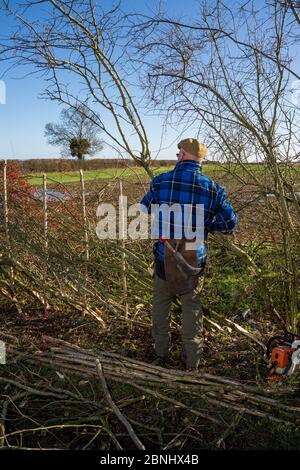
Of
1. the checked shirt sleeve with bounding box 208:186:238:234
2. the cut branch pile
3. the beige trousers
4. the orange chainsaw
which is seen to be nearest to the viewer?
the cut branch pile

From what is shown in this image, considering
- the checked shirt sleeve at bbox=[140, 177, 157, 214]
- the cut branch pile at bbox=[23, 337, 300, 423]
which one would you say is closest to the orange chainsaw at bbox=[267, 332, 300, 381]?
the cut branch pile at bbox=[23, 337, 300, 423]

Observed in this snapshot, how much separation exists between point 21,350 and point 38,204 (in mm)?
1915

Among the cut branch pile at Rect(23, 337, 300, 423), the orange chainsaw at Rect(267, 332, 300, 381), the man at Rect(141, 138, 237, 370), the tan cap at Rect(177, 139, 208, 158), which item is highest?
the tan cap at Rect(177, 139, 208, 158)

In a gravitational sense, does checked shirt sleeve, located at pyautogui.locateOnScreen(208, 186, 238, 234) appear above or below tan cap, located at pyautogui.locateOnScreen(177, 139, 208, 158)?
below

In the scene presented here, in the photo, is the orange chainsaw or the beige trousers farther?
the beige trousers

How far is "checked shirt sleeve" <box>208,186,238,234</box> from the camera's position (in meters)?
3.33

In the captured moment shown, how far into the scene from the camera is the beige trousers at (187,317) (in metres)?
3.52

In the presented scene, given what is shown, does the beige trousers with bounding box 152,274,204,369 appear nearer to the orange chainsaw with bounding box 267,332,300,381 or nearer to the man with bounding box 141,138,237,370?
the man with bounding box 141,138,237,370

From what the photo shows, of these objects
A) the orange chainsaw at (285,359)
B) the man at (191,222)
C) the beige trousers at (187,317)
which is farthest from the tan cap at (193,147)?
the orange chainsaw at (285,359)

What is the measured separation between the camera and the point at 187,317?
3.53 meters

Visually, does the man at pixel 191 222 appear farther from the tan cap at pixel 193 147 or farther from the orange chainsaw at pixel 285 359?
the orange chainsaw at pixel 285 359

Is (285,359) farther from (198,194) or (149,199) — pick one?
(149,199)
